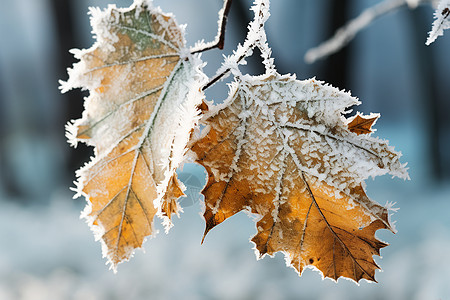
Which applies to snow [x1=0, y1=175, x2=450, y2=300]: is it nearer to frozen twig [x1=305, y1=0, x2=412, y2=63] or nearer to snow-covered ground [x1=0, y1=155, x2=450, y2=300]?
snow-covered ground [x1=0, y1=155, x2=450, y2=300]

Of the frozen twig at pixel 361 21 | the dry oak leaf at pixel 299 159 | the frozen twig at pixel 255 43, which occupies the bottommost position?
the dry oak leaf at pixel 299 159

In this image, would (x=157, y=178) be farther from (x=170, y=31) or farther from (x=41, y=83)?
(x=41, y=83)

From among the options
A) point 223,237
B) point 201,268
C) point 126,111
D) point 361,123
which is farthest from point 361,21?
point 223,237

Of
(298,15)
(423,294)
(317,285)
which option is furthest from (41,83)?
(423,294)

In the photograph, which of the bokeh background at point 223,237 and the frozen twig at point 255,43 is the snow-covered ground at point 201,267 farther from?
the frozen twig at point 255,43

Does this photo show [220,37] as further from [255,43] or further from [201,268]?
[201,268]

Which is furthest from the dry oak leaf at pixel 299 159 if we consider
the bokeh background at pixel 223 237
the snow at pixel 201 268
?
the snow at pixel 201 268

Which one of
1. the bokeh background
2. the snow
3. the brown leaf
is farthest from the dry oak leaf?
the snow
